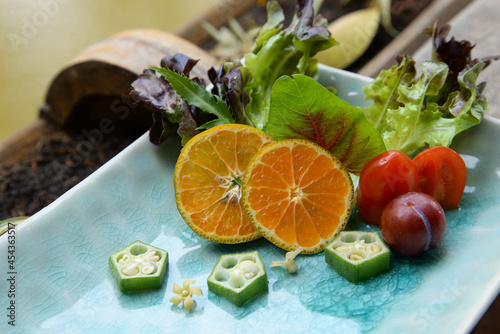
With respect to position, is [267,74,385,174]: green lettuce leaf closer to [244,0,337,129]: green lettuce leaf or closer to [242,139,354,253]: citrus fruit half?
[242,139,354,253]: citrus fruit half

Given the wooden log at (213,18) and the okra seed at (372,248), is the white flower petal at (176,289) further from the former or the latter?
the wooden log at (213,18)

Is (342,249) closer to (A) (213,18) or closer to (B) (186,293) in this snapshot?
(B) (186,293)

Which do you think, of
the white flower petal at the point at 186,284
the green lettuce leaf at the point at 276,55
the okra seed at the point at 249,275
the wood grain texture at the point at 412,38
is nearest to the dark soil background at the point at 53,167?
the wood grain texture at the point at 412,38

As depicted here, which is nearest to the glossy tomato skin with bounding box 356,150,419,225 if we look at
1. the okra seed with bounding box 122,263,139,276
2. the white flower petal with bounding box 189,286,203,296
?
the white flower petal with bounding box 189,286,203,296

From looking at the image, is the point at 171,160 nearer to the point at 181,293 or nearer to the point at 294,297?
the point at 181,293

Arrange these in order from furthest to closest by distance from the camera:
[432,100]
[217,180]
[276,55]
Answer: [276,55] → [432,100] → [217,180]

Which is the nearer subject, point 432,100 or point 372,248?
point 372,248

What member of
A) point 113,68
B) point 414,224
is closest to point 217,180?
point 414,224
